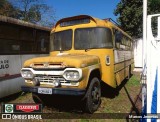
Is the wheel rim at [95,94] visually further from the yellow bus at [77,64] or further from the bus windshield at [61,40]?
the bus windshield at [61,40]

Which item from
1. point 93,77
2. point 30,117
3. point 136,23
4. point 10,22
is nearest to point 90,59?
point 93,77

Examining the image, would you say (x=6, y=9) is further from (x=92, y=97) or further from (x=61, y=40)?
(x=92, y=97)

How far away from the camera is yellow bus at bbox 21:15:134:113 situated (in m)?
5.36

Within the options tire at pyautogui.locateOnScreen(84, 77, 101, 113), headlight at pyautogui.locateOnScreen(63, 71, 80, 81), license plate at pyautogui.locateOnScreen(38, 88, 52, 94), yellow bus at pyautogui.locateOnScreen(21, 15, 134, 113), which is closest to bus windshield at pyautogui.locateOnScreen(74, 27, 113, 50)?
yellow bus at pyautogui.locateOnScreen(21, 15, 134, 113)

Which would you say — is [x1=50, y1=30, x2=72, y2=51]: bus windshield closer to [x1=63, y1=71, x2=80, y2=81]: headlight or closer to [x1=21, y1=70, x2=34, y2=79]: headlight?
[x1=21, y1=70, x2=34, y2=79]: headlight

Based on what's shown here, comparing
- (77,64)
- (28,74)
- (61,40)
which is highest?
(61,40)

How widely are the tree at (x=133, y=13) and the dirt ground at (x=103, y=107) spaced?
17150mm

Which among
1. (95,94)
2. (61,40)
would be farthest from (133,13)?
(95,94)

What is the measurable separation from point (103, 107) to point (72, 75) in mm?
2104

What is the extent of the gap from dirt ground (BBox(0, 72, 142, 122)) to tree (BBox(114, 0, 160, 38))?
17.2m

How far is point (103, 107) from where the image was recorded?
677 centimetres

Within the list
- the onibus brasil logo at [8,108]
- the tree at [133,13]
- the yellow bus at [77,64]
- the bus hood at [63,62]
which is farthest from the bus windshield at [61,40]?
the tree at [133,13]

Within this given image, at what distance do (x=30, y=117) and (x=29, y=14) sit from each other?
3901 cm

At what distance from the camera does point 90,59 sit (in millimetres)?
5996
